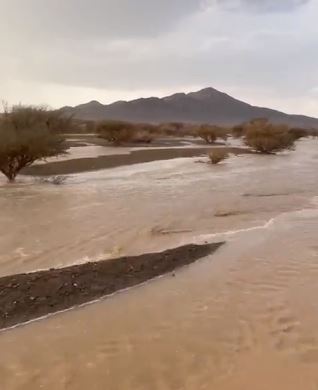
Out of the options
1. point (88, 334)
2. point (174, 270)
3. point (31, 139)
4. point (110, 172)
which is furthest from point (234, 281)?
point (110, 172)

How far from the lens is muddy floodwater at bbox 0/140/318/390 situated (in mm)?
5305

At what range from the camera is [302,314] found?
6973mm

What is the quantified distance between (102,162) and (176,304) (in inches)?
948

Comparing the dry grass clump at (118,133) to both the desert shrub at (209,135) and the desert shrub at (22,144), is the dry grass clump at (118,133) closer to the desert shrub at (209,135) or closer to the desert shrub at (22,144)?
the desert shrub at (209,135)

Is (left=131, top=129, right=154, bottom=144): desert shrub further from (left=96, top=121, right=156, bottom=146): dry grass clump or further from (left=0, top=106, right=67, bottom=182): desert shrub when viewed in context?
(left=0, top=106, right=67, bottom=182): desert shrub

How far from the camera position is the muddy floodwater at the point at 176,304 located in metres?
5.30

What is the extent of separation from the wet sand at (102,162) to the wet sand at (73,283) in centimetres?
1668

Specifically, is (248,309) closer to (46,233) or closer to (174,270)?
(174,270)

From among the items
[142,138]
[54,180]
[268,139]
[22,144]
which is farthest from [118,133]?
[54,180]

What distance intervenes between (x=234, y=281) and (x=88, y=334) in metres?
2.93

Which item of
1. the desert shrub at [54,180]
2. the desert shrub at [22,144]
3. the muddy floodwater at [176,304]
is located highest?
the desert shrub at [22,144]

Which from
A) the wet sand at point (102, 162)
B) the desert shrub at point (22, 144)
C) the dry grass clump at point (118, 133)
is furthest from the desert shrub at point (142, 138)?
the desert shrub at point (22, 144)

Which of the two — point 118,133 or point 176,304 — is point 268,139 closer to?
point 118,133

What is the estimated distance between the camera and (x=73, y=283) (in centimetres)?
772
